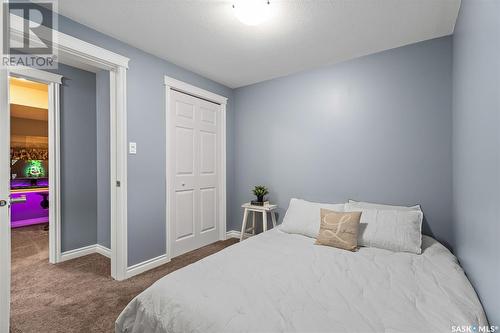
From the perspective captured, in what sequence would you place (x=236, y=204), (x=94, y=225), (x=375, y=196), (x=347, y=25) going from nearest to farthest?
(x=347, y=25) < (x=375, y=196) < (x=94, y=225) < (x=236, y=204)

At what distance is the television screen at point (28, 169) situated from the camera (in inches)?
191

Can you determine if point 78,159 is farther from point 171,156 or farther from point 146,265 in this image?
point 146,265

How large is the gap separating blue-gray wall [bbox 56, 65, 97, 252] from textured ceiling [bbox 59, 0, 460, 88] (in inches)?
49.1

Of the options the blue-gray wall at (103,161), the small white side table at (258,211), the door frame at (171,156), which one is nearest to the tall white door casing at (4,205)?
the door frame at (171,156)

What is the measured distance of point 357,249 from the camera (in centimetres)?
195

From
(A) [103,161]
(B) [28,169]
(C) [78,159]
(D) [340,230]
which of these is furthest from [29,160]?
(D) [340,230]

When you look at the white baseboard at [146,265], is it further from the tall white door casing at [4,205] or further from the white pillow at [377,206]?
the white pillow at [377,206]

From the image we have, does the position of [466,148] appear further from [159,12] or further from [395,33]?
[159,12]

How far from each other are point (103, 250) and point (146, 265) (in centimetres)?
97

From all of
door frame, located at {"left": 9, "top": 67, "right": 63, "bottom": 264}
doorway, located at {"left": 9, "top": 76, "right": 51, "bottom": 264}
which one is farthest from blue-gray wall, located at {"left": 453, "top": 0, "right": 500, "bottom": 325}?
doorway, located at {"left": 9, "top": 76, "right": 51, "bottom": 264}

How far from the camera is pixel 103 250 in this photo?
312 centimetres

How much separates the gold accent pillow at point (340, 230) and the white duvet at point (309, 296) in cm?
16

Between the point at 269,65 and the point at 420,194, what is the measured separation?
220 cm

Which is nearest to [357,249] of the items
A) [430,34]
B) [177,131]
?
[430,34]
